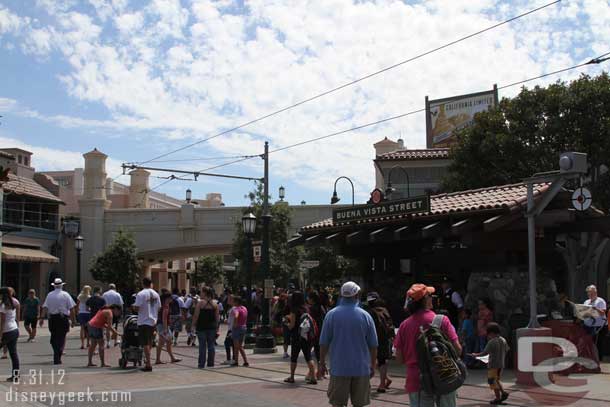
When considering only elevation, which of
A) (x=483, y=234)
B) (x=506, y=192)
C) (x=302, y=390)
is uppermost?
(x=506, y=192)

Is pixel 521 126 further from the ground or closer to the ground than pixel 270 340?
further from the ground

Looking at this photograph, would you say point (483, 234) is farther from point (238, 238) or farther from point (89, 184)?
point (89, 184)

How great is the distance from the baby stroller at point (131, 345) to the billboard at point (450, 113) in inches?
1406

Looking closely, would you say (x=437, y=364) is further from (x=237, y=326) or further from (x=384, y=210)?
(x=384, y=210)

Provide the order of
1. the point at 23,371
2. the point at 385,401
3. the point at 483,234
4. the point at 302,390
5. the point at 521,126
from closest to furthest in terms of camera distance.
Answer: the point at 385,401 → the point at 302,390 → the point at 23,371 → the point at 483,234 → the point at 521,126

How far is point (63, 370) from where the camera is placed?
13.3m

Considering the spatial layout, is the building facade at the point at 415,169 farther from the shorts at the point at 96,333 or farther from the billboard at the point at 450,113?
the shorts at the point at 96,333

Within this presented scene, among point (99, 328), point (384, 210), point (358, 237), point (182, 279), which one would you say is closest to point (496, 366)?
point (384, 210)

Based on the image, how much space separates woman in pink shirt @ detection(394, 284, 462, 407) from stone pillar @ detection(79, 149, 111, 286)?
121 feet

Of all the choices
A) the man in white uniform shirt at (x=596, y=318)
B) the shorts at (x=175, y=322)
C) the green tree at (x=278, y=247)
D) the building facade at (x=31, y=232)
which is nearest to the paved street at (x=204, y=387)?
the man in white uniform shirt at (x=596, y=318)

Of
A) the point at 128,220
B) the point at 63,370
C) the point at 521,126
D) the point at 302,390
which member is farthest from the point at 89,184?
the point at 302,390

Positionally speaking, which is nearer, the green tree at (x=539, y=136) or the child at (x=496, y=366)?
the child at (x=496, y=366)

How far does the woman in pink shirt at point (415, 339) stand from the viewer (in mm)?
6055

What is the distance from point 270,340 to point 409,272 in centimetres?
441
